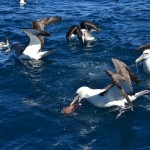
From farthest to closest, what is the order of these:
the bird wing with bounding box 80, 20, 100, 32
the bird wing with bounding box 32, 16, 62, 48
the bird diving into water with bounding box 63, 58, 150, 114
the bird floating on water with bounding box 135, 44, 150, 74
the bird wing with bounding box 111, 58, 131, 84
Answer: the bird wing with bounding box 80, 20, 100, 32 → the bird wing with bounding box 32, 16, 62, 48 → the bird floating on water with bounding box 135, 44, 150, 74 → the bird wing with bounding box 111, 58, 131, 84 → the bird diving into water with bounding box 63, 58, 150, 114

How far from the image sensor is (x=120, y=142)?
14.2 m

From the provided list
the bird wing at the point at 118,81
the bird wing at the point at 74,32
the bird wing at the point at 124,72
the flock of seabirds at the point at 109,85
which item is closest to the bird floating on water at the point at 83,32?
the bird wing at the point at 74,32

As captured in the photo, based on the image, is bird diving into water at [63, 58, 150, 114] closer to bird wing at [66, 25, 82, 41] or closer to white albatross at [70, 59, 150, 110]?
white albatross at [70, 59, 150, 110]

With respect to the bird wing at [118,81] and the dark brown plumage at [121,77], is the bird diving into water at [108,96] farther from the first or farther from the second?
the bird wing at [118,81]

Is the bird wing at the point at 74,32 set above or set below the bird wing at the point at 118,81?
below

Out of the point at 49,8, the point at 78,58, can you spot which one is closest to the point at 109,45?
the point at 78,58

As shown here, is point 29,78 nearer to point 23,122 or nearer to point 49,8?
point 23,122

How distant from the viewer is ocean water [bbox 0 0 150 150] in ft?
47.7

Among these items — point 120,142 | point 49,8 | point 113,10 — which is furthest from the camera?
point 49,8

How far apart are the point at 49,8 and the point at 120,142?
21535 mm

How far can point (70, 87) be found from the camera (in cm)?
1845

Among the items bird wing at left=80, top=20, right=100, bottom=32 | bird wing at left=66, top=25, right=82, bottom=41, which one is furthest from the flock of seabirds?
bird wing at left=80, top=20, right=100, bottom=32

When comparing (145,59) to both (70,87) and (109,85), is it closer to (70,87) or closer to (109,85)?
(70,87)

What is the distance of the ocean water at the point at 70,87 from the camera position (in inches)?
572
